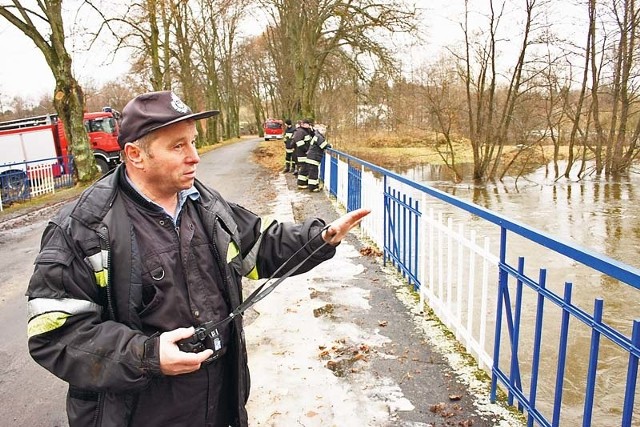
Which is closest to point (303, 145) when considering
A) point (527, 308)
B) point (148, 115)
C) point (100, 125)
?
point (527, 308)

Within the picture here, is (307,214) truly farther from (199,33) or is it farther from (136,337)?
(199,33)

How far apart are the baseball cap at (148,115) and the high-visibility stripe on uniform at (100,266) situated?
1.45 feet

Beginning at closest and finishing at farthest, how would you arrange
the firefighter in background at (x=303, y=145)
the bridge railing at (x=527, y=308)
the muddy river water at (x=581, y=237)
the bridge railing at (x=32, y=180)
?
the bridge railing at (x=527, y=308) → the muddy river water at (x=581, y=237) → the firefighter in background at (x=303, y=145) → the bridge railing at (x=32, y=180)

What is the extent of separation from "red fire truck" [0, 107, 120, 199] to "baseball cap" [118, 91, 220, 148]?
18440 mm

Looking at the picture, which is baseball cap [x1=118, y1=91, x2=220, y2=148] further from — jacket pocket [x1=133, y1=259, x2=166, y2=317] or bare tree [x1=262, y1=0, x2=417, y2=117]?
bare tree [x1=262, y1=0, x2=417, y2=117]

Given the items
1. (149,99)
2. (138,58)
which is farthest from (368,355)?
(138,58)

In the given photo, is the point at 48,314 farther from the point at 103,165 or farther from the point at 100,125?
the point at 100,125

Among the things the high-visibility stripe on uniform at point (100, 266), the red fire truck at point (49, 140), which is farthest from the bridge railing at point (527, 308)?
the red fire truck at point (49, 140)

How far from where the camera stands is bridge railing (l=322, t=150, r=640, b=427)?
227cm

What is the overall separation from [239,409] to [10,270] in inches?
253

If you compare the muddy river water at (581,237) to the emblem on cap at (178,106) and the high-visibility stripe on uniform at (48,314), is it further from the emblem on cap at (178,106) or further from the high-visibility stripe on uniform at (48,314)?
the high-visibility stripe on uniform at (48,314)

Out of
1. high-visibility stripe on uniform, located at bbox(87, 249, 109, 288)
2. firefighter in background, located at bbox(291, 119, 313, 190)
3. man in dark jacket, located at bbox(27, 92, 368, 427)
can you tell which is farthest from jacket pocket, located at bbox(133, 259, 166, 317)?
firefighter in background, located at bbox(291, 119, 313, 190)

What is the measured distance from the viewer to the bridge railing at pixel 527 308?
7.46 ft

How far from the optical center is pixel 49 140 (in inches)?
786
